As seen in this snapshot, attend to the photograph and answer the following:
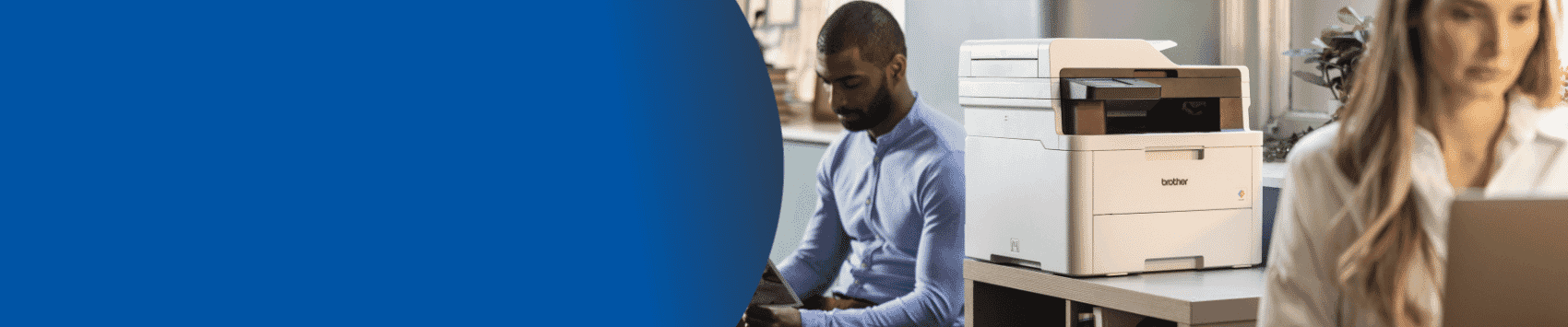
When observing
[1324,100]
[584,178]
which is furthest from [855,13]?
[584,178]

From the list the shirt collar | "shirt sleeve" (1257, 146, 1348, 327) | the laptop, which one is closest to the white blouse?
"shirt sleeve" (1257, 146, 1348, 327)

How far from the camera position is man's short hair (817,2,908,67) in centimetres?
291

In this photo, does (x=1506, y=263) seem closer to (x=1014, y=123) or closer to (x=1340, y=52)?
(x=1014, y=123)

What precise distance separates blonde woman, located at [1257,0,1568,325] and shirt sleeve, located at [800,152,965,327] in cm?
137

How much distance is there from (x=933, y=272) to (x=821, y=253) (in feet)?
1.61

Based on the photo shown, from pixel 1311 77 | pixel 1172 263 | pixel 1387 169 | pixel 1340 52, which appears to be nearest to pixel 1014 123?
pixel 1172 263

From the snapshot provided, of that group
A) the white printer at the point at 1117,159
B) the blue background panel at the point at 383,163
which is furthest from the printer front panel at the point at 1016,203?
the blue background panel at the point at 383,163

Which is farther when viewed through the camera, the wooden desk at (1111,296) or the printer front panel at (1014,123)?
the printer front panel at (1014,123)

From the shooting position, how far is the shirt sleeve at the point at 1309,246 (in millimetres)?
1142

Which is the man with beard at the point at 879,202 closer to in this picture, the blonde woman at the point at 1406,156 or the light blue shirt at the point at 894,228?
the light blue shirt at the point at 894,228

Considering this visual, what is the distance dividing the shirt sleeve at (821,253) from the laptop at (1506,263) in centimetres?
218

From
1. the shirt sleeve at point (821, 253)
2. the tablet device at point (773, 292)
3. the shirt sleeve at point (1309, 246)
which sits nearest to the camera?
the shirt sleeve at point (1309, 246)

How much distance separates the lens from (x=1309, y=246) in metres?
1.16

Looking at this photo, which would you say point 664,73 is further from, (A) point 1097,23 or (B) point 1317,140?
(A) point 1097,23
